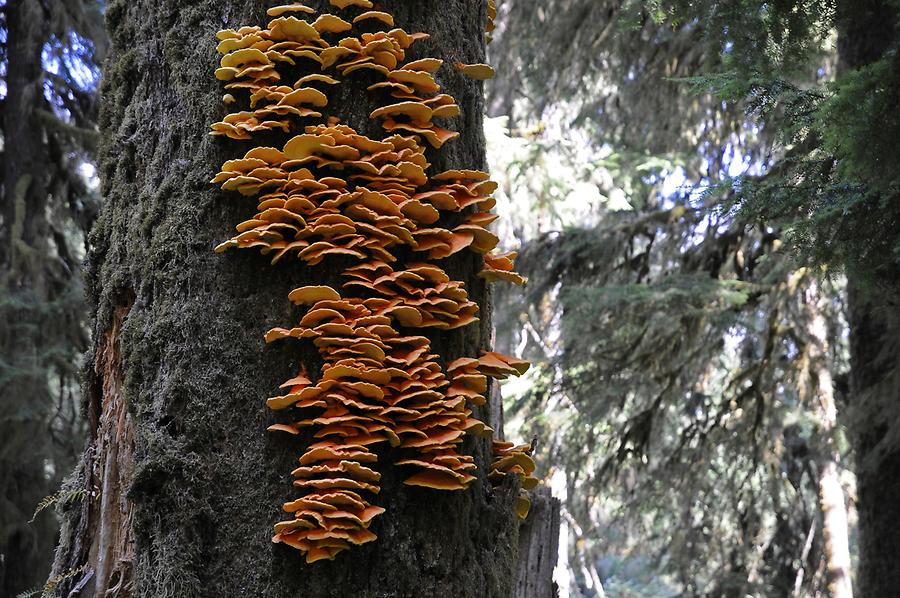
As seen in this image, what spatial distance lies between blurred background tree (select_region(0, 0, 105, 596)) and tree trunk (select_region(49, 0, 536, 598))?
6824 mm

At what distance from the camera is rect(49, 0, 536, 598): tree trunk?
2.16 m

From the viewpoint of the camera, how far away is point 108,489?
2.39m

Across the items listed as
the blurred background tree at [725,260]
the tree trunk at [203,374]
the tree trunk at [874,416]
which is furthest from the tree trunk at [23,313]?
the tree trunk at [874,416]

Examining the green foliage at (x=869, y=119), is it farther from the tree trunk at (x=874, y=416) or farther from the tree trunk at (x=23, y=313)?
the tree trunk at (x=23, y=313)

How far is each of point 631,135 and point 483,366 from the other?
949 centimetres

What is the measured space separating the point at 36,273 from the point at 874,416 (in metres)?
8.28

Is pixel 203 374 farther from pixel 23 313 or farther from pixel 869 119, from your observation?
pixel 23 313

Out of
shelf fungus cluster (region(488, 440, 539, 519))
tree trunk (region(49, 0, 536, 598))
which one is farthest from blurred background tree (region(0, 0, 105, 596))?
shelf fungus cluster (region(488, 440, 539, 519))

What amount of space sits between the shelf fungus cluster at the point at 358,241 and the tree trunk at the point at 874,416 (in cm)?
476

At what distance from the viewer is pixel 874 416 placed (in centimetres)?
627

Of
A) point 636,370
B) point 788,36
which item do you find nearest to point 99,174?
point 788,36

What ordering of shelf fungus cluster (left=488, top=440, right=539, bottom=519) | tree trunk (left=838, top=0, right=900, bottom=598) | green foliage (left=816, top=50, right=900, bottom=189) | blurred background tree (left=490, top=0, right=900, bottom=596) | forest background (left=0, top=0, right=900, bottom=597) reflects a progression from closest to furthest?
shelf fungus cluster (left=488, top=440, right=539, bottom=519) → green foliage (left=816, top=50, right=900, bottom=189) → blurred background tree (left=490, top=0, right=900, bottom=596) → tree trunk (left=838, top=0, right=900, bottom=598) → forest background (left=0, top=0, right=900, bottom=597)

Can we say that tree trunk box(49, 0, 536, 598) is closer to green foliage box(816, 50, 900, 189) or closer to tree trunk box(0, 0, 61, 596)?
green foliage box(816, 50, 900, 189)

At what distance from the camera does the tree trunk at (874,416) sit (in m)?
6.22
